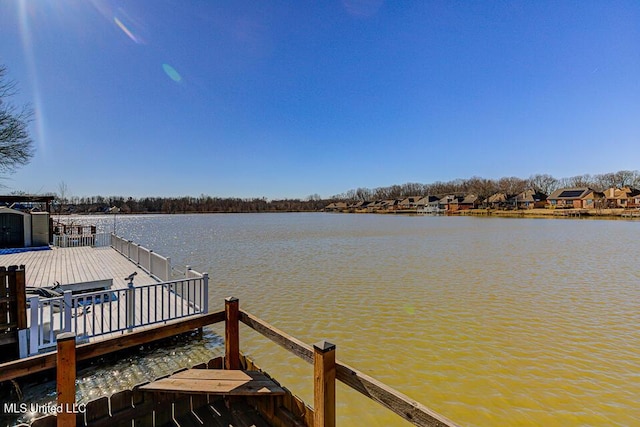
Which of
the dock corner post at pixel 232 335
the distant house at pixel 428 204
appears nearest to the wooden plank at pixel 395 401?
the dock corner post at pixel 232 335

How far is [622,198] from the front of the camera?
70.6m

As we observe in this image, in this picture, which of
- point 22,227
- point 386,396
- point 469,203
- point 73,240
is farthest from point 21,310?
point 469,203

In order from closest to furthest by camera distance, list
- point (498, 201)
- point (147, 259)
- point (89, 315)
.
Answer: point (89, 315), point (147, 259), point (498, 201)

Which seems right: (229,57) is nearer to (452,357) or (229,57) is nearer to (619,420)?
(452,357)

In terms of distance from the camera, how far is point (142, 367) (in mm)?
5230

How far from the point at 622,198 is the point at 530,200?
1757 cm

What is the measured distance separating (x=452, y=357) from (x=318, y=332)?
9.54ft

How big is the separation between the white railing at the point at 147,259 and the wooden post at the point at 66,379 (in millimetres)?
5324

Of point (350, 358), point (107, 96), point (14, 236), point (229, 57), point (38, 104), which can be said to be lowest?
point (350, 358)

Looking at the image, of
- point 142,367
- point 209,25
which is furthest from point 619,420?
point 209,25

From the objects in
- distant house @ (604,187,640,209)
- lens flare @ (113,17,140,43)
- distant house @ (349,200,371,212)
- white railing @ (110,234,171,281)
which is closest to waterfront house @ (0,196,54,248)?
white railing @ (110,234,171,281)

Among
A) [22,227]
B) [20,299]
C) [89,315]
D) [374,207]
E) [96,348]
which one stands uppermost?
[374,207]

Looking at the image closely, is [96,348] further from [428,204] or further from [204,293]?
[428,204]

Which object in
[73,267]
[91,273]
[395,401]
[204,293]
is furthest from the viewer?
[73,267]
